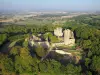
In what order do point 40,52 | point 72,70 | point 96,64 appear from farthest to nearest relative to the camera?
point 40,52, point 96,64, point 72,70

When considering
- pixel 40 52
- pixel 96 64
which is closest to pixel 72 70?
pixel 96 64

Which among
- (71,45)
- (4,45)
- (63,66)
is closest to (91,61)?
(63,66)

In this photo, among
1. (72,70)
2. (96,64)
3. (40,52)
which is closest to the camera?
(72,70)

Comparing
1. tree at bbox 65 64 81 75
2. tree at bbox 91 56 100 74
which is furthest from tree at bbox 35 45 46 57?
tree at bbox 91 56 100 74

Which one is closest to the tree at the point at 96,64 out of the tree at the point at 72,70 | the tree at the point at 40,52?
the tree at the point at 72,70

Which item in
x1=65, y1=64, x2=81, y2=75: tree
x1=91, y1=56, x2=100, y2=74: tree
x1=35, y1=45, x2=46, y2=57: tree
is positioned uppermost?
x1=35, y1=45, x2=46, y2=57: tree

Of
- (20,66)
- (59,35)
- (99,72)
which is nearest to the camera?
(99,72)

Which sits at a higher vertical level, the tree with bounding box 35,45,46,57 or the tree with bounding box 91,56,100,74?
the tree with bounding box 35,45,46,57

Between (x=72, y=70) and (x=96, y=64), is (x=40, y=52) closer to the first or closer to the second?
(x=72, y=70)

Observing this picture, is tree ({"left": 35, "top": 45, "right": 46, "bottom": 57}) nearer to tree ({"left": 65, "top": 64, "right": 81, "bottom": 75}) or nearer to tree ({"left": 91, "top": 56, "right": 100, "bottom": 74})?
tree ({"left": 65, "top": 64, "right": 81, "bottom": 75})

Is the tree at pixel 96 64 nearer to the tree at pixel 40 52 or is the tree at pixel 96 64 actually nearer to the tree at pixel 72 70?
the tree at pixel 72 70

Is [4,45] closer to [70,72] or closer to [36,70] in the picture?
[36,70]
